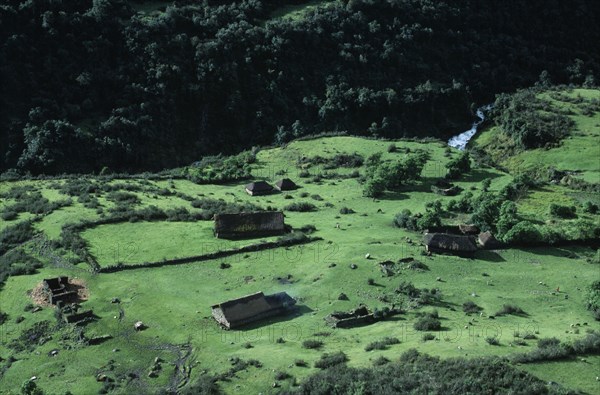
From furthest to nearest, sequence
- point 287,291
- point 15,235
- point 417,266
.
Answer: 1. point 15,235
2. point 417,266
3. point 287,291

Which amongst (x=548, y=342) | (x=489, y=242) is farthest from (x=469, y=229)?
(x=548, y=342)

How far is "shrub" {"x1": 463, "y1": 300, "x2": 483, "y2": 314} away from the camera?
212 feet

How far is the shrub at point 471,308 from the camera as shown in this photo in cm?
6475

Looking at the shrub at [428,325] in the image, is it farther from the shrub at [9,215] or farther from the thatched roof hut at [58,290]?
the shrub at [9,215]

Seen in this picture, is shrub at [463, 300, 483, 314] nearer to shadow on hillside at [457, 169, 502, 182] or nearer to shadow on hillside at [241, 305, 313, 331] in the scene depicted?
shadow on hillside at [241, 305, 313, 331]

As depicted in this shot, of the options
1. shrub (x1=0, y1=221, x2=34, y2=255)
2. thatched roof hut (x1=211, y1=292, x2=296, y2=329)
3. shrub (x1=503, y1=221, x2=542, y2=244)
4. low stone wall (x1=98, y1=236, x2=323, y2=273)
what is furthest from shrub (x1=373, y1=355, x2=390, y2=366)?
shrub (x1=0, y1=221, x2=34, y2=255)

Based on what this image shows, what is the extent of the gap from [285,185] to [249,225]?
1981cm

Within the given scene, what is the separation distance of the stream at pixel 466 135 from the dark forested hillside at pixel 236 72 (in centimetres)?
304

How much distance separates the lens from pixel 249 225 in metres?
84.2

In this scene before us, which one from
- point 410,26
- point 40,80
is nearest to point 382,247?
point 40,80

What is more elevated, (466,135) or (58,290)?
(58,290)

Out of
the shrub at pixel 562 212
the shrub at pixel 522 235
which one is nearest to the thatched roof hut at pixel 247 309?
the shrub at pixel 522 235

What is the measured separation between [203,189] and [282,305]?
40.0 metres

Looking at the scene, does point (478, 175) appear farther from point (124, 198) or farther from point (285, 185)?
point (124, 198)
